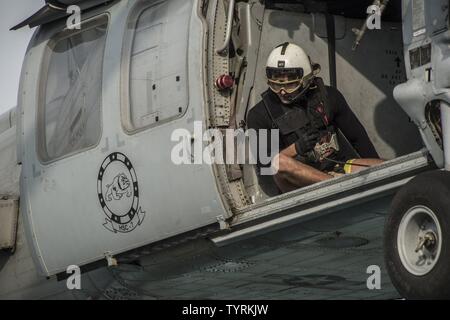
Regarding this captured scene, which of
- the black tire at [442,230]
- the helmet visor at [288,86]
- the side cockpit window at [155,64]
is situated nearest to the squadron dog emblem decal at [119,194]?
the side cockpit window at [155,64]

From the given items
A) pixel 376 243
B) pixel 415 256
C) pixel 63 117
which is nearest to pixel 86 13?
pixel 63 117

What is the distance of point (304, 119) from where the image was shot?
385 inches

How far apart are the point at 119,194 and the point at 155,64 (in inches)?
39.0

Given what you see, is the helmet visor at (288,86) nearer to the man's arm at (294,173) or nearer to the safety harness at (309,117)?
the safety harness at (309,117)

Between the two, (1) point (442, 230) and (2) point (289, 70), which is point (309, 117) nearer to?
(2) point (289, 70)

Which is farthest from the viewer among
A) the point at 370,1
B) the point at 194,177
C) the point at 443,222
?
the point at 370,1

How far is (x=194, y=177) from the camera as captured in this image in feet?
31.4

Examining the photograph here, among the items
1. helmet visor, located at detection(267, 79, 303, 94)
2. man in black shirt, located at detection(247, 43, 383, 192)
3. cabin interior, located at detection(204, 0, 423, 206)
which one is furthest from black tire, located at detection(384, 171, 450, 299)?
cabin interior, located at detection(204, 0, 423, 206)

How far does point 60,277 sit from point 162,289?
82 cm

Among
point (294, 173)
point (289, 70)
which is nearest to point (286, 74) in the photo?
point (289, 70)

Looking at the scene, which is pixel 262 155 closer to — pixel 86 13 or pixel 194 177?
pixel 194 177

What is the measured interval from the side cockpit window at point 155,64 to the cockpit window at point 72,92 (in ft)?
1.15

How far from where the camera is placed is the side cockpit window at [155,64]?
9.82 metres

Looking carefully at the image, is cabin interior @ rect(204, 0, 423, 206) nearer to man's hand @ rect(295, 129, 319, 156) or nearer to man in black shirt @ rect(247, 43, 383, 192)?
man in black shirt @ rect(247, 43, 383, 192)
